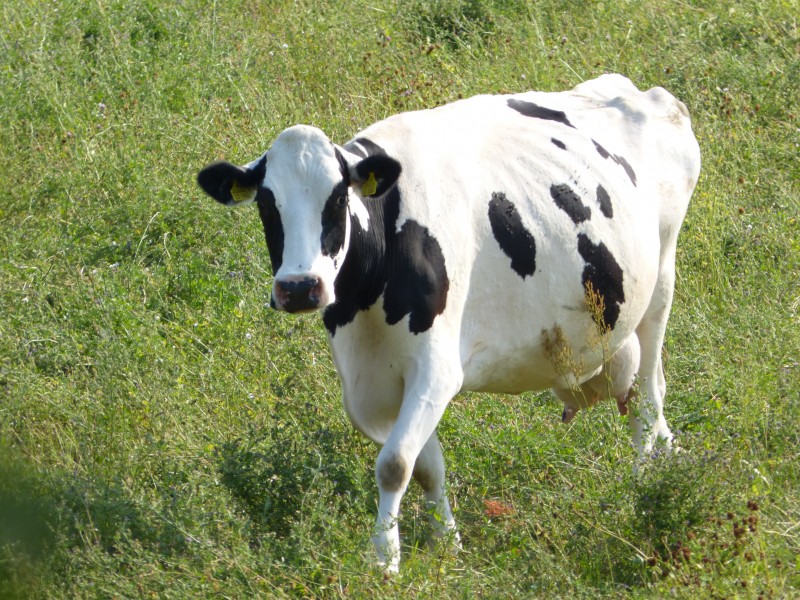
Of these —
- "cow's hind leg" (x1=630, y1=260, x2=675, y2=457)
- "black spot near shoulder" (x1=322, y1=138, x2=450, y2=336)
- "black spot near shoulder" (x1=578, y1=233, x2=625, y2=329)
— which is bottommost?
"cow's hind leg" (x1=630, y1=260, x2=675, y2=457)

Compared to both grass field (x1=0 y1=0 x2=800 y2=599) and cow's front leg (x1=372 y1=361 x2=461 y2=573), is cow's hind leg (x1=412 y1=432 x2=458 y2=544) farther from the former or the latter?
cow's front leg (x1=372 y1=361 x2=461 y2=573)

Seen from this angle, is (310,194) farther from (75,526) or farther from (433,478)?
(75,526)

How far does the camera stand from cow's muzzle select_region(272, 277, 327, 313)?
4.88 m

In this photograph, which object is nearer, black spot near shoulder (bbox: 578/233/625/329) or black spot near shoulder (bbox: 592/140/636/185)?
black spot near shoulder (bbox: 578/233/625/329)

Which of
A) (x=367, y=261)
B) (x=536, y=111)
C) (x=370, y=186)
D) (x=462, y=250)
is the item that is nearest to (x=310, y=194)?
(x=370, y=186)

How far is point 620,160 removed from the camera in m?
6.64

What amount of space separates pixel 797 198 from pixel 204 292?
4.22m

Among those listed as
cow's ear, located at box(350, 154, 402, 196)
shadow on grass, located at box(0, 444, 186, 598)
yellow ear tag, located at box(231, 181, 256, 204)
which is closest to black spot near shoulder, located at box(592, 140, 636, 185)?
cow's ear, located at box(350, 154, 402, 196)

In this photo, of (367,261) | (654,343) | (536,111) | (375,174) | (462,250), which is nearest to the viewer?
(375,174)

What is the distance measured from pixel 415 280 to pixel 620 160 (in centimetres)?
175

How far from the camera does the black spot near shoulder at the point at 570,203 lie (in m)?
6.11

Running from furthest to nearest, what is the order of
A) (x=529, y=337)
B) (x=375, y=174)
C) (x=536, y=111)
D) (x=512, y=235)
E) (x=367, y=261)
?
(x=536, y=111) → (x=529, y=337) → (x=512, y=235) → (x=367, y=261) → (x=375, y=174)

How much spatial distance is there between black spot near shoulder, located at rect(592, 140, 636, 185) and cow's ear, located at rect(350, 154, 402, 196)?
63.0 inches

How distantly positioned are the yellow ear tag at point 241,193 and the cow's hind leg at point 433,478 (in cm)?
136
